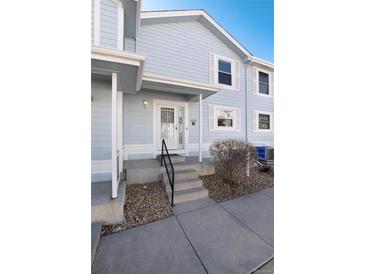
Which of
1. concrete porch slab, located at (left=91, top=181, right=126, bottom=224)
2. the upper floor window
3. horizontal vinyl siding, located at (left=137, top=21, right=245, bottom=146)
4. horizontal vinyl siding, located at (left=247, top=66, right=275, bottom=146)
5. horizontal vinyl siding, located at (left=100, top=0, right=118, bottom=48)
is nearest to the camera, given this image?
concrete porch slab, located at (left=91, top=181, right=126, bottom=224)

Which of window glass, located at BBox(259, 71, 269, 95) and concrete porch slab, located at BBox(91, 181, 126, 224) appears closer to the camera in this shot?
concrete porch slab, located at BBox(91, 181, 126, 224)

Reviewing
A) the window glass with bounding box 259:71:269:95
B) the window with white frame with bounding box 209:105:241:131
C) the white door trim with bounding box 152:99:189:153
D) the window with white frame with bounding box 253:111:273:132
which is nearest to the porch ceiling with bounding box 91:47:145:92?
the white door trim with bounding box 152:99:189:153

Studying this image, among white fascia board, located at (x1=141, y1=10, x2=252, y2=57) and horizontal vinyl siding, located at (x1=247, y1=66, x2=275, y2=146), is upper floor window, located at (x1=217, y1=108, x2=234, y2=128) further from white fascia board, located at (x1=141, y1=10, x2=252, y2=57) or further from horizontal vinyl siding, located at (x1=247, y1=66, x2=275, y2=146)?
white fascia board, located at (x1=141, y1=10, x2=252, y2=57)

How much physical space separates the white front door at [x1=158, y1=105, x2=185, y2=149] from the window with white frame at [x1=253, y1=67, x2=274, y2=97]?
5.29 meters

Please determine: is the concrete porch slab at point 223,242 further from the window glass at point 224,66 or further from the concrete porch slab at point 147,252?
the window glass at point 224,66

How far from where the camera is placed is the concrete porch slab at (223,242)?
7.06 feet

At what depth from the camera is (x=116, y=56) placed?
2.93m

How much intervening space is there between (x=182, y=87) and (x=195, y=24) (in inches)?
172

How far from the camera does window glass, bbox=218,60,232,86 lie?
25.8ft
